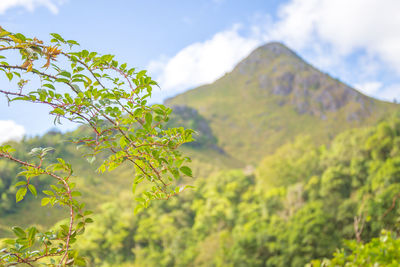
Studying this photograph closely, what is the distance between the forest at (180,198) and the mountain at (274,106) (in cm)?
3124

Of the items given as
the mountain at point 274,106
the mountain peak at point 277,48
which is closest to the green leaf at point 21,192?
the mountain at point 274,106

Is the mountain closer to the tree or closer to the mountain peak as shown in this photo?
the mountain peak

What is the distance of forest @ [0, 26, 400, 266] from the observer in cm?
103

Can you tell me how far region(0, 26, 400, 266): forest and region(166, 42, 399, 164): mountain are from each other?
31.2m

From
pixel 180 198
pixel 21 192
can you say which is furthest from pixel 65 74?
pixel 180 198

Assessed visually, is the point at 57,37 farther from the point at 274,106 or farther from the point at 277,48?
the point at 277,48

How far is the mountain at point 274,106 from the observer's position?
7619 cm

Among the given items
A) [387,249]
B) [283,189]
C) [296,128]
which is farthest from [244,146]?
[387,249]

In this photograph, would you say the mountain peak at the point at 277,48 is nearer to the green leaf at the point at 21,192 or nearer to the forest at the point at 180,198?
the forest at the point at 180,198

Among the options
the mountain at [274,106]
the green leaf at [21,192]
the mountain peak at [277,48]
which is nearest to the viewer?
the green leaf at [21,192]

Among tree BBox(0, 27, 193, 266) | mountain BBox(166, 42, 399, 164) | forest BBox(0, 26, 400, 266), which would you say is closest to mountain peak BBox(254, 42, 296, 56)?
mountain BBox(166, 42, 399, 164)

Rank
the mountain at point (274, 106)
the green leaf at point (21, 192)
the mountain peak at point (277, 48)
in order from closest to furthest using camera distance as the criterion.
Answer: the green leaf at point (21, 192) < the mountain at point (274, 106) < the mountain peak at point (277, 48)

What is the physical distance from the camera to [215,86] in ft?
355

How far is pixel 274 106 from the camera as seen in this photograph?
91.4 metres
